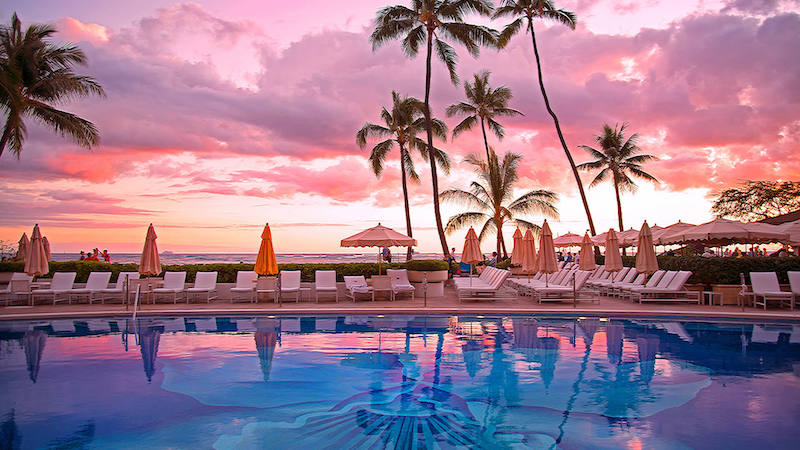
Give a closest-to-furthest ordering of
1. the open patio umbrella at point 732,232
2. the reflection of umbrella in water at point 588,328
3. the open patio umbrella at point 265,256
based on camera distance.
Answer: the reflection of umbrella in water at point 588,328
the open patio umbrella at point 265,256
the open patio umbrella at point 732,232

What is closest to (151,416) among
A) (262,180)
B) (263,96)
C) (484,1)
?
(263,96)

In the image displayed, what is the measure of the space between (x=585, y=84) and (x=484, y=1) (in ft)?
19.9

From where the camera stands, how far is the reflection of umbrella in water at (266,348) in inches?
324

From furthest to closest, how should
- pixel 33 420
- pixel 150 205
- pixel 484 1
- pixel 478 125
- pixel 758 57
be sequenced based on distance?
pixel 478 125 → pixel 150 205 → pixel 484 1 → pixel 758 57 → pixel 33 420

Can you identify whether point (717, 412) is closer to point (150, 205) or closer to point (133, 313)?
point (133, 313)

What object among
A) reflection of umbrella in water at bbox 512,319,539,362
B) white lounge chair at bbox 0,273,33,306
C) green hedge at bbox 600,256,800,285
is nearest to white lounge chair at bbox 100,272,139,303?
white lounge chair at bbox 0,273,33,306

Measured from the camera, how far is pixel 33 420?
5773 millimetres

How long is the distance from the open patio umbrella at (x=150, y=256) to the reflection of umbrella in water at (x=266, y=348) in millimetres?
4657

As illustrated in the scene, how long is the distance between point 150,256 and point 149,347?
4.73m

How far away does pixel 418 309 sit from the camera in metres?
13.3

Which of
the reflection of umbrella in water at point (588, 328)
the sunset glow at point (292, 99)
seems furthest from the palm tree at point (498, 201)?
the reflection of umbrella in water at point (588, 328)

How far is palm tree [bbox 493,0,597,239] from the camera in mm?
27000

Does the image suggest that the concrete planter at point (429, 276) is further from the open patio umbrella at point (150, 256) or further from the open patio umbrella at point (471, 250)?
the open patio umbrella at point (150, 256)

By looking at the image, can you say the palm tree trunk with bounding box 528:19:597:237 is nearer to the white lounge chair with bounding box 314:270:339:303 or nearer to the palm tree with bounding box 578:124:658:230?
the palm tree with bounding box 578:124:658:230
